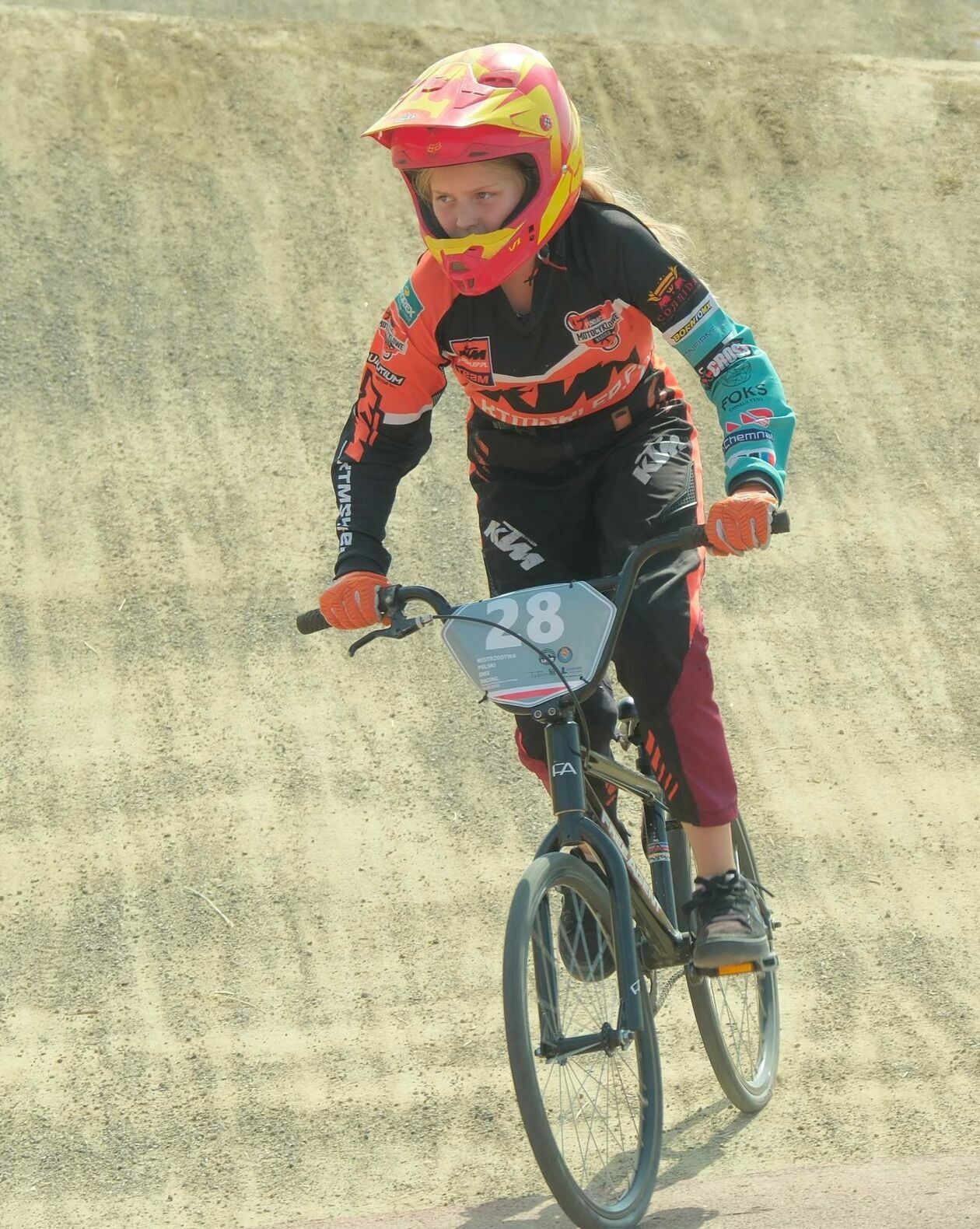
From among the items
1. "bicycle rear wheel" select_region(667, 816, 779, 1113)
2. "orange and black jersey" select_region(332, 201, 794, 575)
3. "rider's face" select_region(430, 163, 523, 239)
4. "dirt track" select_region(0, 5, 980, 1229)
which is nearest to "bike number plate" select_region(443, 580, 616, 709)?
"orange and black jersey" select_region(332, 201, 794, 575)

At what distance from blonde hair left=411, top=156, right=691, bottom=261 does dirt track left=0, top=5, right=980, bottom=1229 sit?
105 inches

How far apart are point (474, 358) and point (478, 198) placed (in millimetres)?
493

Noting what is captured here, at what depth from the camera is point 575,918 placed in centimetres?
326

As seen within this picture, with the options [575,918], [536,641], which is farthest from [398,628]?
[575,918]

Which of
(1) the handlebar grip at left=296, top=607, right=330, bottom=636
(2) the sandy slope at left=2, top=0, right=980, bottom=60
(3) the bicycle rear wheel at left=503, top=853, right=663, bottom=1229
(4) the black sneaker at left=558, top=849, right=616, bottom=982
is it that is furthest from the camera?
(2) the sandy slope at left=2, top=0, right=980, bottom=60

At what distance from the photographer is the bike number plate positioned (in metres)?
3.14

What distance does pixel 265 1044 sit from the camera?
4605 millimetres

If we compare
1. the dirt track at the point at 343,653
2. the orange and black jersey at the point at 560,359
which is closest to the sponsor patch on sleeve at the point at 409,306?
the orange and black jersey at the point at 560,359

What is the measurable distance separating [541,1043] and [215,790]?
3101 mm

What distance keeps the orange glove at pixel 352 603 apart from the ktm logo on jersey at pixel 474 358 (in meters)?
0.68

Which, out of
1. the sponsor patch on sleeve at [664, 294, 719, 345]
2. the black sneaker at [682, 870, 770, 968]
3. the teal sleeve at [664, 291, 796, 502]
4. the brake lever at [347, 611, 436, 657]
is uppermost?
the sponsor patch on sleeve at [664, 294, 719, 345]

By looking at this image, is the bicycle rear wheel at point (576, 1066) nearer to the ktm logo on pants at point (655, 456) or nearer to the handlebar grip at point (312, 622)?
the handlebar grip at point (312, 622)

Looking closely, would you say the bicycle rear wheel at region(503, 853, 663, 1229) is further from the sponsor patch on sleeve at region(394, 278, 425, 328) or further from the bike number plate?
the sponsor patch on sleeve at region(394, 278, 425, 328)

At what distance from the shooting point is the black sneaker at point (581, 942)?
3.23 meters
